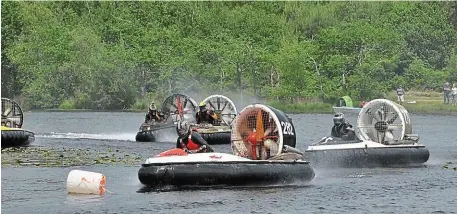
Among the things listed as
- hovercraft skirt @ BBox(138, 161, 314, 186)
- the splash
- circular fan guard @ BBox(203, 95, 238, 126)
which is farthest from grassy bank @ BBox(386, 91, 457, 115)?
hovercraft skirt @ BBox(138, 161, 314, 186)

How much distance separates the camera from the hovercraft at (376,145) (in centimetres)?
2925

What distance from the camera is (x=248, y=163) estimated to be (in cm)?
2381

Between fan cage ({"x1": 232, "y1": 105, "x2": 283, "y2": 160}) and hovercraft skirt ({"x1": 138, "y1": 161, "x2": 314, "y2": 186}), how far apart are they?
0.89m

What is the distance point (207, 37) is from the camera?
287ft

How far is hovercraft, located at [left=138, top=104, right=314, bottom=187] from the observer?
2344 cm

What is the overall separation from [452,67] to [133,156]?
44719 mm

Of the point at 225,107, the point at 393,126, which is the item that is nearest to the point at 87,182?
the point at 393,126

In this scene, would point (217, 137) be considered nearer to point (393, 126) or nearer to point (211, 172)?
point (393, 126)

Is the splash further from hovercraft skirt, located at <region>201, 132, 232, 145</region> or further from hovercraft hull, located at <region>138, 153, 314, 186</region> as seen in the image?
hovercraft hull, located at <region>138, 153, 314, 186</region>

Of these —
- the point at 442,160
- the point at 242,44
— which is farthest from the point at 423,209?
the point at 242,44

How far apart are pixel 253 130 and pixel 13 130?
15686 mm

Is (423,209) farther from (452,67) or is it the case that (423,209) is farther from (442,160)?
(452,67)

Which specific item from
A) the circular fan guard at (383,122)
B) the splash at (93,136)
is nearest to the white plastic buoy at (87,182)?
the circular fan guard at (383,122)

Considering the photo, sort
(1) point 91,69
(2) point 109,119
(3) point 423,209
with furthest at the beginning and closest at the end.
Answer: (1) point 91,69
(2) point 109,119
(3) point 423,209
